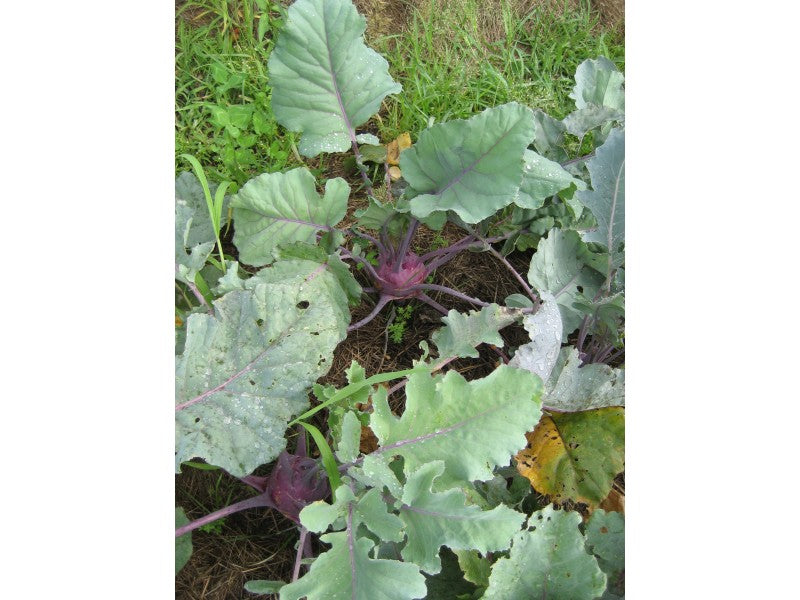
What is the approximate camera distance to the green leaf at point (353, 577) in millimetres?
1151

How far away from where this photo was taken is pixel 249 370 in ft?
4.37

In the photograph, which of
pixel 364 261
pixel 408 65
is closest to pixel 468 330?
pixel 364 261

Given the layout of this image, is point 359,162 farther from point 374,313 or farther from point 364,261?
point 374,313

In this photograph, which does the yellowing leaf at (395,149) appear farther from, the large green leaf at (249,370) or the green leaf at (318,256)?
the large green leaf at (249,370)

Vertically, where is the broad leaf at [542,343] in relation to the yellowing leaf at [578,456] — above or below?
above

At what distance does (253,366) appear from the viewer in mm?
1333

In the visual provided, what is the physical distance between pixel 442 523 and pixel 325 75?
103 centimetres

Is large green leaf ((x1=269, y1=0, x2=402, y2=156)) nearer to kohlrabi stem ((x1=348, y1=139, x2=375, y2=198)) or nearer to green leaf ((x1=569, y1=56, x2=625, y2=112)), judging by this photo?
kohlrabi stem ((x1=348, y1=139, x2=375, y2=198))

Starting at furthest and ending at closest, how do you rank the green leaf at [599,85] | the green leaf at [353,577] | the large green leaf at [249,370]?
the green leaf at [599,85]
the large green leaf at [249,370]
the green leaf at [353,577]

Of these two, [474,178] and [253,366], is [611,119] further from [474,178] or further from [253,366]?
[253,366]

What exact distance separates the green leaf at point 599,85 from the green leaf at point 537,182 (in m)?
0.38

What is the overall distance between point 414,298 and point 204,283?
0.59 metres

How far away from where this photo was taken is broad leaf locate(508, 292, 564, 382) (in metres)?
1.48

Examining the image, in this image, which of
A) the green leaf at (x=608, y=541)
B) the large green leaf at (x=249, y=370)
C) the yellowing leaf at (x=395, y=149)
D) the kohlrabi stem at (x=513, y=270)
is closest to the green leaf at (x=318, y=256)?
the large green leaf at (x=249, y=370)
